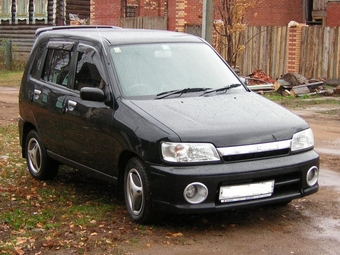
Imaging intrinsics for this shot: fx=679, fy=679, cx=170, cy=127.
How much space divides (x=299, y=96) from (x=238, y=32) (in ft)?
10.3

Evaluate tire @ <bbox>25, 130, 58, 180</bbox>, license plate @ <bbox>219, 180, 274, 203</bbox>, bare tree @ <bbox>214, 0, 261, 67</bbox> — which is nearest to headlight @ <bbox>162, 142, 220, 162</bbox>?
license plate @ <bbox>219, 180, 274, 203</bbox>

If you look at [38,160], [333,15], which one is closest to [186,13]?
[333,15]

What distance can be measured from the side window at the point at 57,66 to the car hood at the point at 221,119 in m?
1.41

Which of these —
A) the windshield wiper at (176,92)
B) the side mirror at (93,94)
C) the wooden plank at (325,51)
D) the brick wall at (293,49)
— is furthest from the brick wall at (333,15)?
the side mirror at (93,94)

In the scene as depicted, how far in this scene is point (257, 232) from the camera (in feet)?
19.2

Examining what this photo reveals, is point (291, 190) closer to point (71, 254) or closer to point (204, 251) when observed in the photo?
point (204, 251)

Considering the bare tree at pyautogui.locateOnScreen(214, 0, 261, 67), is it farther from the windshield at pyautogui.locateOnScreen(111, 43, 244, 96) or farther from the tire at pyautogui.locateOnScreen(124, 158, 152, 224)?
the tire at pyautogui.locateOnScreen(124, 158, 152, 224)

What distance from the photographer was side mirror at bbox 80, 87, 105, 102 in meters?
6.37

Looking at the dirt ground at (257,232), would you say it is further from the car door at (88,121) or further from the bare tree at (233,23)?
the bare tree at (233,23)

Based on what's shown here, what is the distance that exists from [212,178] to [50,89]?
2.70 m

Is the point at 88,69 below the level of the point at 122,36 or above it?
below

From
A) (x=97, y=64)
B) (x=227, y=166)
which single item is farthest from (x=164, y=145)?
(x=97, y=64)

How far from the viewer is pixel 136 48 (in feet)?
22.7

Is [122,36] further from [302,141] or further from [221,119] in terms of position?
[302,141]
